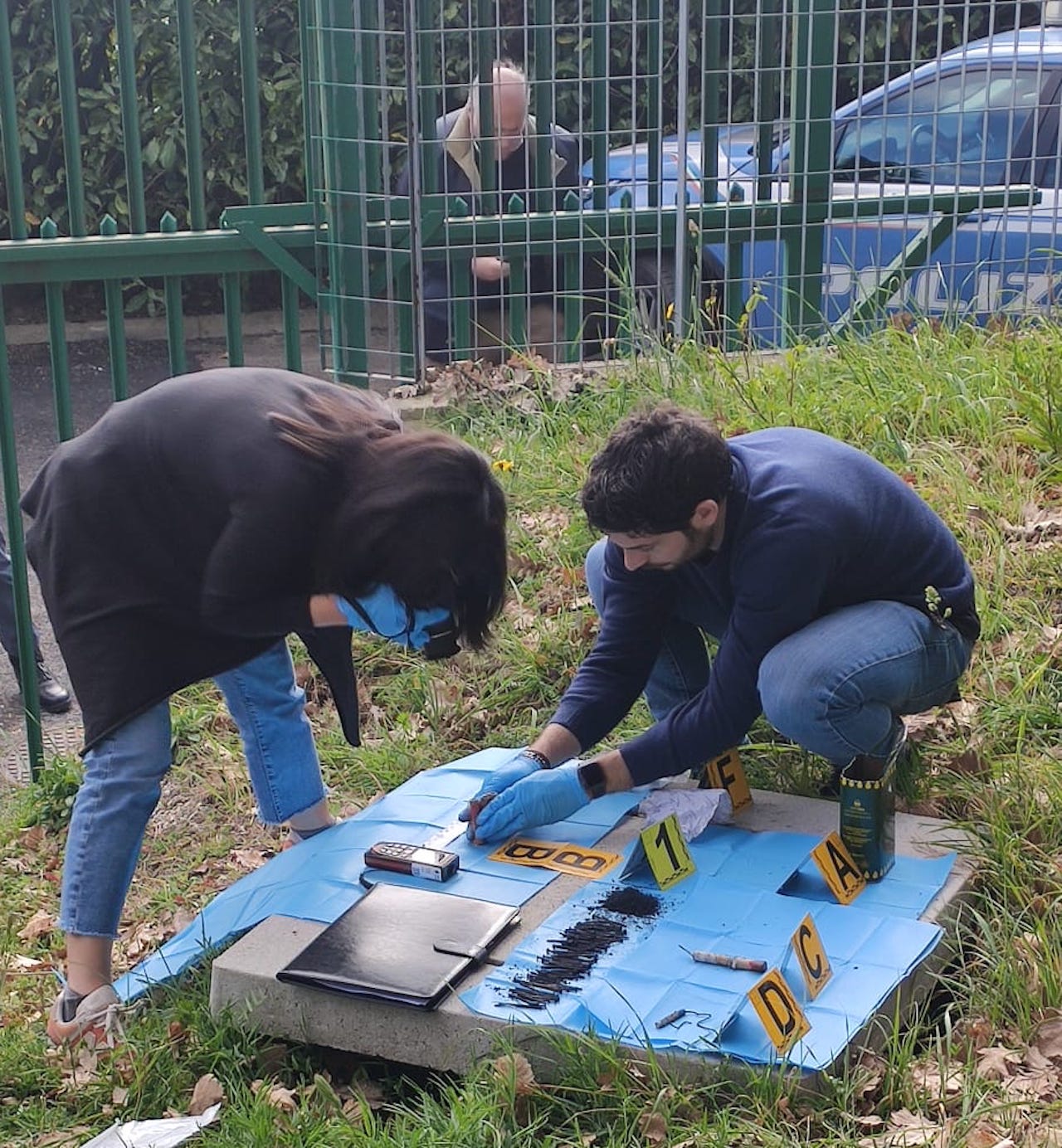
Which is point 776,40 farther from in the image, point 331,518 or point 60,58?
point 331,518

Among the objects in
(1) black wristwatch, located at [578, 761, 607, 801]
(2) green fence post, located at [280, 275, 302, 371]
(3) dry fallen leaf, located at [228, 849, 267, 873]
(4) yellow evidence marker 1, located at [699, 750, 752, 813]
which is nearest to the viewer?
(1) black wristwatch, located at [578, 761, 607, 801]

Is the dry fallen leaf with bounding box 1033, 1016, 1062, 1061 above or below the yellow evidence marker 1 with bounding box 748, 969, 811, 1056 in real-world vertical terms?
below

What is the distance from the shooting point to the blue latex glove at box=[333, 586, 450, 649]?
9.81 feet

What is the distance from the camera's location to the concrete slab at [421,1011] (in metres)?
2.84

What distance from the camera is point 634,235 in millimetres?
5773

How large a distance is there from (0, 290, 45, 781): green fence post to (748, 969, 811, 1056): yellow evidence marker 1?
2597 millimetres

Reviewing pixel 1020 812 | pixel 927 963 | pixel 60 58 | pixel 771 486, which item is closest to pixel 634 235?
pixel 60 58

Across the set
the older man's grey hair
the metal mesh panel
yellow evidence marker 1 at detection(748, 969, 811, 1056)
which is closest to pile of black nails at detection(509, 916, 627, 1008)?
yellow evidence marker 1 at detection(748, 969, 811, 1056)

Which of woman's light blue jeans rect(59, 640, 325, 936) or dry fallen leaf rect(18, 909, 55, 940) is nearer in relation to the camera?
woman's light blue jeans rect(59, 640, 325, 936)

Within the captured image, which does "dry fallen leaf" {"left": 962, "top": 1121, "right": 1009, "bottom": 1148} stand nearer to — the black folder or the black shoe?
the black folder

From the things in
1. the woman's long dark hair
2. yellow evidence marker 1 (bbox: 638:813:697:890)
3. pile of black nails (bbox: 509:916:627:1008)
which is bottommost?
pile of black nails (bbox: 509:916:627:1008)

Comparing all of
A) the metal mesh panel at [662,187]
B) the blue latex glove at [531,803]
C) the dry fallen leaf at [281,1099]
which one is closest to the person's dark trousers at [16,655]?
the metal mesh panel at [662,187]

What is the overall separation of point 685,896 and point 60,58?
282 cm

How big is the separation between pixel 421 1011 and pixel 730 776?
1048mm
